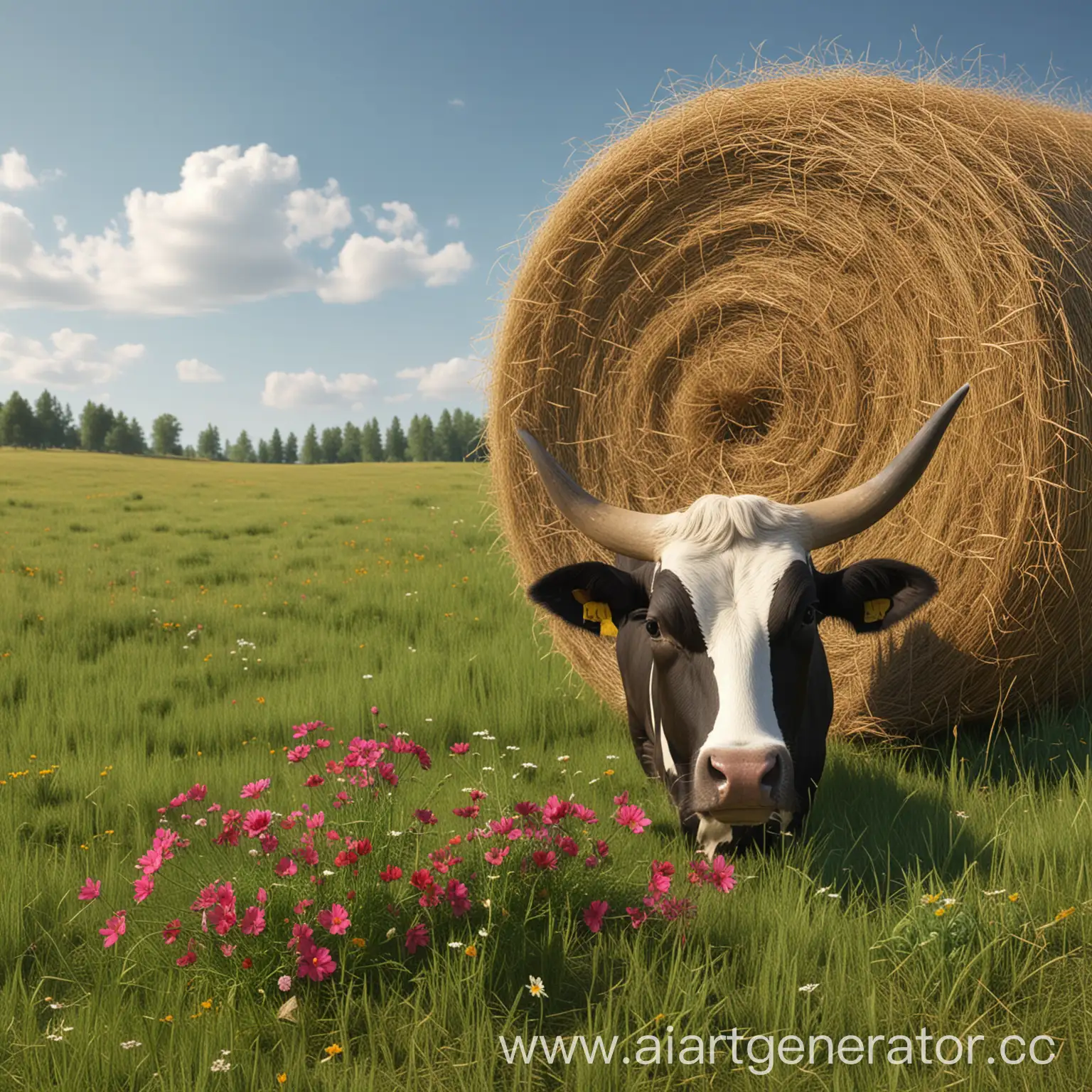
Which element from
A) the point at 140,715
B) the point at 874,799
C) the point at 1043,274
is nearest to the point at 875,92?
the point at 1043,274

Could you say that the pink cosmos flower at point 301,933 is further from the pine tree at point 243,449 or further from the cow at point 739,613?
the pine tree at point 243,449

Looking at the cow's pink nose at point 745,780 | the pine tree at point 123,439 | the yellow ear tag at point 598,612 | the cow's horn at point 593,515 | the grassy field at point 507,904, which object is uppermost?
the pine tree at point 123,439

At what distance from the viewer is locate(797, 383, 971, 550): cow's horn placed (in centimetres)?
296

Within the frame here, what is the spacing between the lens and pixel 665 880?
7.74 feet

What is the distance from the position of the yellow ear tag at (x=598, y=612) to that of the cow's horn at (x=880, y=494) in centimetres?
82

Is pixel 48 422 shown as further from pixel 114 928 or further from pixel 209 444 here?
pixel 114 928

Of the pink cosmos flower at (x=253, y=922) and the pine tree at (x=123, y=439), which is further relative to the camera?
the pine tree at (x=123, y=439)

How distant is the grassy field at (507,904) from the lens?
2.01 m

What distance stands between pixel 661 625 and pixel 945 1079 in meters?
1.44

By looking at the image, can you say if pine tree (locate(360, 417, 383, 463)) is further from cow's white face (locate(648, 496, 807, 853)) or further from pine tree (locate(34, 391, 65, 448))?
cow's white face (locate(648, 496, 807, 853))

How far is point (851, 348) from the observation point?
3.95 meters

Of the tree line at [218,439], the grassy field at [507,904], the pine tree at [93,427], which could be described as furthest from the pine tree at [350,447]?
the grassy field at [507,904]

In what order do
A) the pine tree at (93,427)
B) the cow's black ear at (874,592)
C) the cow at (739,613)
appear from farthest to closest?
the pine tree at (93,427) < the cow's black ear at (874,592) < the cow at (739,613)

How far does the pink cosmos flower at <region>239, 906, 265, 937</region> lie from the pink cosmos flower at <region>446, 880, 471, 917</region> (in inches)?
18.7
